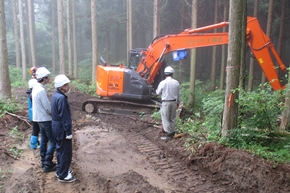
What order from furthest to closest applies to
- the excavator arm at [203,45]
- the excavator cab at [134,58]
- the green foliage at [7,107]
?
the excavator cab at [134,58] → the green foliage at [7,107] → the excavator arm at [203,45]

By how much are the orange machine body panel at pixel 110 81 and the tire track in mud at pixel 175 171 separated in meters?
3.79

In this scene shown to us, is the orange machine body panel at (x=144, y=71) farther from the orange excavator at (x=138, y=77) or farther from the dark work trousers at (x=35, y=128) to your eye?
the dark work trousers at (x=35, y=128)

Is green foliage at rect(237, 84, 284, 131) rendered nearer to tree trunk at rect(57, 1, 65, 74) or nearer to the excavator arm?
the excavator arm

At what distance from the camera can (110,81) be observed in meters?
10.6

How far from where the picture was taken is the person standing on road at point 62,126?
15.0 ft

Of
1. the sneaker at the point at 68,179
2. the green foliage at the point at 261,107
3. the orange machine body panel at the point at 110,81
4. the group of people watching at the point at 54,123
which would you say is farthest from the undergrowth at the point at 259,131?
the orange machine body panel at the point at 110,81

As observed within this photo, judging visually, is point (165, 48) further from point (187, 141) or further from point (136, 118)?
point (187, 141)

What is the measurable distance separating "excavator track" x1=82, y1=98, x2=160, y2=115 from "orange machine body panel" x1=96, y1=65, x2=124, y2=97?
409 millimetres

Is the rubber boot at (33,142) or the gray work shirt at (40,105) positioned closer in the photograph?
the gray work shirt at (40,105)

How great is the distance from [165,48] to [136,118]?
294cm

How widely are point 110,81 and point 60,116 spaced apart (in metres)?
6.08

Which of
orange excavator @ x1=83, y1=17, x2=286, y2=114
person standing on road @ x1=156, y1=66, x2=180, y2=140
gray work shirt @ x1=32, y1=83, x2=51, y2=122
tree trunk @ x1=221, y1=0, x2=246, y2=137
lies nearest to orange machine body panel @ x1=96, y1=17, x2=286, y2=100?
orange excavator @ x1=83, y1=17, x2=286, y2=114

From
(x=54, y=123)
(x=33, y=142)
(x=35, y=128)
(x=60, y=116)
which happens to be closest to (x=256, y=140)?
(x=60, y=116)

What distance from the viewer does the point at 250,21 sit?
24.7ft
